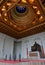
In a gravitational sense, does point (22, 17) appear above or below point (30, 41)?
above

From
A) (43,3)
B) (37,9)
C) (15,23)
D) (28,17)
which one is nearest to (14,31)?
(15,23)

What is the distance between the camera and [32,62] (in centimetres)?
659

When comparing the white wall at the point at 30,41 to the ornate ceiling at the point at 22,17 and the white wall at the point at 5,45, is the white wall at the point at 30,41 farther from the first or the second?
the white wall at the point at 5,45

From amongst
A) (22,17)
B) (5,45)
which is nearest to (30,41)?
(5,45)

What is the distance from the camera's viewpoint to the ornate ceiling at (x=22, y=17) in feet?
24.1

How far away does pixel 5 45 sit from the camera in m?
11.4

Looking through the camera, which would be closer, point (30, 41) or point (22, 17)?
point (22, 17)

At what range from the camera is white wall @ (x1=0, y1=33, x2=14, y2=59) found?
10877 mm

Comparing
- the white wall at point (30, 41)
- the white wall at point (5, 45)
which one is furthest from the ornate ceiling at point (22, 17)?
the white wall at point (5, 45)

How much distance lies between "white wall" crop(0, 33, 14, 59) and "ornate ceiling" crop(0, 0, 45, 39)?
0.62 m

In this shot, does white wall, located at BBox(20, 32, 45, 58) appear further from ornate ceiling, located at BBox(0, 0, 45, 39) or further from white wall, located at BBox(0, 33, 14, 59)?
white wall, located at BBox(0, 33, 14, 59)

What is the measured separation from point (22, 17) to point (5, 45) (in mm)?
3886

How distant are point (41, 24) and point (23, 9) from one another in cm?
221

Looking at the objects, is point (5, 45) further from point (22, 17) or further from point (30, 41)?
point (22, 17)
